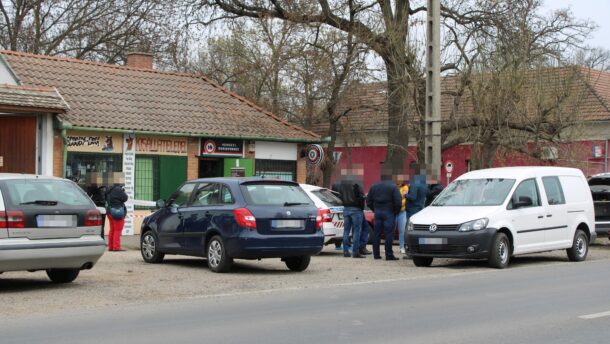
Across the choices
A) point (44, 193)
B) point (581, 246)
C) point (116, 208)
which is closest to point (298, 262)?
point (44, 193)

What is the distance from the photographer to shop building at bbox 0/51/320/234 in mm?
21734

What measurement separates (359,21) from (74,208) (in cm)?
1837

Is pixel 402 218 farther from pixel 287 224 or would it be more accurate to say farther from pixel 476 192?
pixel 287 224

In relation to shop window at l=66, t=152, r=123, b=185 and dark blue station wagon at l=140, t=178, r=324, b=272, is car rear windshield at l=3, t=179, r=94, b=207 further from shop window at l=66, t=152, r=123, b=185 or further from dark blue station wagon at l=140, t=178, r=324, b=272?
shop window at l=66, t=152, r=123, b=185

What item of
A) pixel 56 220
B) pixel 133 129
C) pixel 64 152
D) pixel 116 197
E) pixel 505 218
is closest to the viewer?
pixel 56 220

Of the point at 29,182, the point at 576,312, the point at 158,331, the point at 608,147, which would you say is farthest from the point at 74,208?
the point at 608,147

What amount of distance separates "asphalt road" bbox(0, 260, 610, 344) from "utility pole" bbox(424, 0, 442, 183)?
9.17m

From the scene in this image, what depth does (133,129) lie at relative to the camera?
23.1m

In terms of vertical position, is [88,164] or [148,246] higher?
[88,164]

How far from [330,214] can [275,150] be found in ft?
27.7

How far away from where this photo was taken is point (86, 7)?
121 feet

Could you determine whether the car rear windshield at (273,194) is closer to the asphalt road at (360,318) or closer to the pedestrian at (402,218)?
the asphalt road at (360,318)

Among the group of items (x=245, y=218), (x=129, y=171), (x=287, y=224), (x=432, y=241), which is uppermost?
(x=129, y=171)

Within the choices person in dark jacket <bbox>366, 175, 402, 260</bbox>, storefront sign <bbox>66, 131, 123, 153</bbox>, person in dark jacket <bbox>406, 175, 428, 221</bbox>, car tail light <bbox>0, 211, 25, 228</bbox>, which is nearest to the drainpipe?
storefront sign <bbox>66, 131, 123, 153</bbox>
